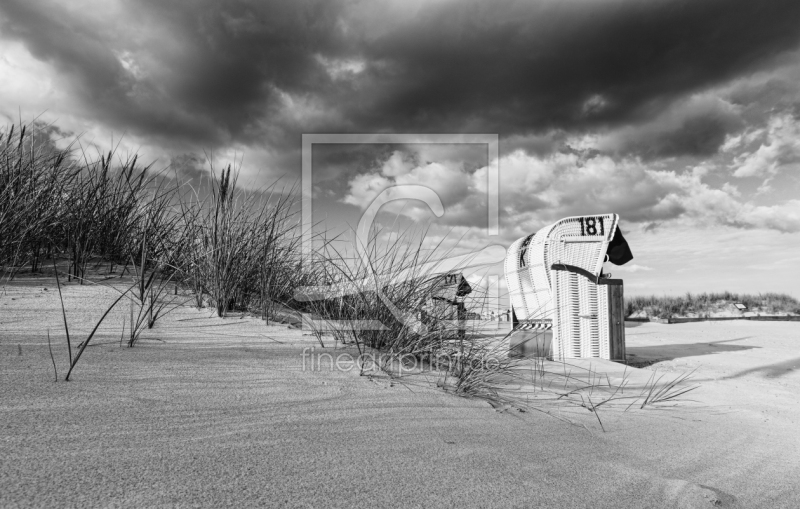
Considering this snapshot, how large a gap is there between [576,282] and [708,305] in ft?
39.6

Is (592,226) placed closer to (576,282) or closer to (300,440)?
(576,282)

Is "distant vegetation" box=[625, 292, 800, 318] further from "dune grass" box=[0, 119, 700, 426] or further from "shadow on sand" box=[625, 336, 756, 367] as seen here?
"dune grass" box=[0, 119, 700, 426]

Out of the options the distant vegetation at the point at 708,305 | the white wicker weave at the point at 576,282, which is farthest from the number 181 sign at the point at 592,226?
the distant vegetation at the point at 708,305

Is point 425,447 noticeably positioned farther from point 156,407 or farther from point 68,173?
point 68,173

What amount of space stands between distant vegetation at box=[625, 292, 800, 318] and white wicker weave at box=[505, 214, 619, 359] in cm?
941

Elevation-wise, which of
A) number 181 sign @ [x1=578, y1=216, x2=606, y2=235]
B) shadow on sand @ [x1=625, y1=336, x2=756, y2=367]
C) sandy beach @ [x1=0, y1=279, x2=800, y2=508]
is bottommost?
shadow on sand @ [x1=625, y1=336, x2=756, y2=367]

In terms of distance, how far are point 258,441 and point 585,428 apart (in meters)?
1.23

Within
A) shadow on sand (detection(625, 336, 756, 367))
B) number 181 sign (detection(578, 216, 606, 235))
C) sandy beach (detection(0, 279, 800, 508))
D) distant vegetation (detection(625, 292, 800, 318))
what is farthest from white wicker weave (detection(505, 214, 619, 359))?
distant vegetation (detection(625, 292, 800, 318))

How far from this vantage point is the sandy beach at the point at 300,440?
958 mm

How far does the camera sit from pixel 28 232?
10.9 ft

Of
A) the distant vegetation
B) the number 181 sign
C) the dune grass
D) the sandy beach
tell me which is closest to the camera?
the sandy beach

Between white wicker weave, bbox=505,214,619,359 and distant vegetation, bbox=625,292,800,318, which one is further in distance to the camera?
distant vegetation, bbox=625,292,800,318

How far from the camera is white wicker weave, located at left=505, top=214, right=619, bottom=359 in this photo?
16.2 feet

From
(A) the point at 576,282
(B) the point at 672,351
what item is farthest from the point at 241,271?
(B) the point at 672,351
